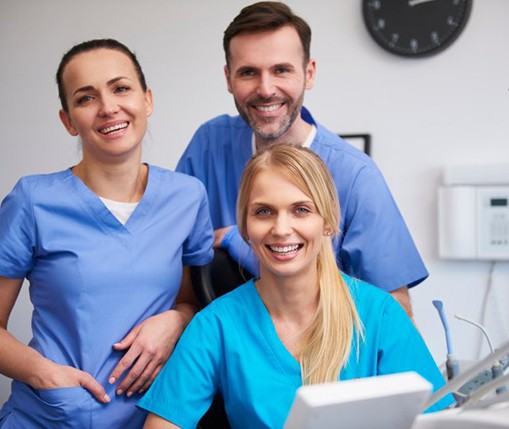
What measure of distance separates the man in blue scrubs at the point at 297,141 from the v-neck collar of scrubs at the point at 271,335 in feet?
0.81

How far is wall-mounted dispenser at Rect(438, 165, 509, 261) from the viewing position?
2090 mm

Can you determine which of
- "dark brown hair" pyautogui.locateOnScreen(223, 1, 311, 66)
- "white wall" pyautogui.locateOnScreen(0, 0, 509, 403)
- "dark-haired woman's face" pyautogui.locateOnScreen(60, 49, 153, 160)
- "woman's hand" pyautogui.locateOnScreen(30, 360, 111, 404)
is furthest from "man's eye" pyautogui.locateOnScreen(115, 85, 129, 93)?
"white wall" pyautogui.locateOnScreen(0, 0, 509, 403)

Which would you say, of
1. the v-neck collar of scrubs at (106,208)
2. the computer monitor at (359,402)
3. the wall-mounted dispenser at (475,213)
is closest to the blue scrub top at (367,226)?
the v-neck collar of scrubs at (106,208)

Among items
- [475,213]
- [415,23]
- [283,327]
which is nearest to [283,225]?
[283,327]

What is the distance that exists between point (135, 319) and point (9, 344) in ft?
0.73

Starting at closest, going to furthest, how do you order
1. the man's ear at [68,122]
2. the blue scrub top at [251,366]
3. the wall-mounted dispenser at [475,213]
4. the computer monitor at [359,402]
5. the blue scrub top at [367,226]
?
the computer monitor at [359,402] < the blue scrub top at [251,366] < the man's ear at [68,122] < the blue scrub top at [367,226] < the wall-mounted dispenser at [475,213]

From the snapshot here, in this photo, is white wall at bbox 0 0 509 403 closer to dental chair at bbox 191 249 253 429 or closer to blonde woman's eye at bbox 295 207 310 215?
dental chair at bbox 191 249 253 429

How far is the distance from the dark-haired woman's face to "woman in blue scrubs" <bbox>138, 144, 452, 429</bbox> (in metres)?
0.24

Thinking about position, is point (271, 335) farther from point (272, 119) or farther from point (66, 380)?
point (272, 119)

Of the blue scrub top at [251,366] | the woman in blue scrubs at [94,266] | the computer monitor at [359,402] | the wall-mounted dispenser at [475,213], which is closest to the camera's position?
the computer monitor at [359,402]

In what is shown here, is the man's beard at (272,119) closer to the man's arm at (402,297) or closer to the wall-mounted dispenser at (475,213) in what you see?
the man's arm at (402,297)

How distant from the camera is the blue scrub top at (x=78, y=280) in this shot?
120 centimetres

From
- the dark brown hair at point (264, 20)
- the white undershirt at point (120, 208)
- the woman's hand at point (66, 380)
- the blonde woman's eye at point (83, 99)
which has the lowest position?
the woman's hand at point (66, 380)

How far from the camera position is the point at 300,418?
0.65m
